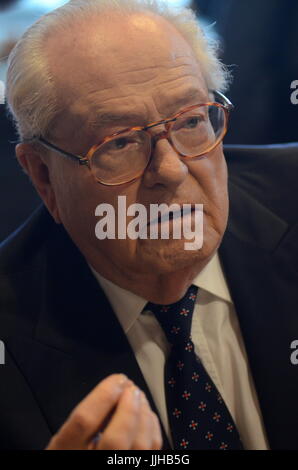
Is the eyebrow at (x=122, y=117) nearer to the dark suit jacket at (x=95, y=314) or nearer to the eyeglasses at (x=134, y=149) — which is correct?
the eyeglasses at (x=134, y=149)

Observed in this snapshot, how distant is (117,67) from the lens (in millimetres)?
1172

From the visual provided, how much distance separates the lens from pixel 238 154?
1605mm

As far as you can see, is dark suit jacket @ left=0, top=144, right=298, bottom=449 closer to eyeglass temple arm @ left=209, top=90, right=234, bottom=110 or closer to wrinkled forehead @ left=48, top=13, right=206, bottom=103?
eyeglass temple arm @ left=209, top=90, right=234, bottom=110

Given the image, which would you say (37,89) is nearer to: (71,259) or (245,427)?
(71,259)

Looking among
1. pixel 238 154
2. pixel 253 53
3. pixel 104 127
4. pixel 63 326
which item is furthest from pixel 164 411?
pixel 253 53

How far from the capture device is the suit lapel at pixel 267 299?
1289 millimetres

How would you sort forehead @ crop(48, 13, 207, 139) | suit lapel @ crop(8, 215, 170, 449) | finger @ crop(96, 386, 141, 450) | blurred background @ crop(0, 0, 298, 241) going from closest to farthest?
finger @ crop(96, 386, 141, 450) → forehead @ crop(48, 13, 207, 139) → suit lapel @ crop(8, 215, 170, 449) → blurred background @ crop(0, 0, 298, 241)

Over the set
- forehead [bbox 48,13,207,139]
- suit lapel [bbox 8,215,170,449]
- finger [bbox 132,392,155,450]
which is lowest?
suit lapel [bbox 8,215,170,449]

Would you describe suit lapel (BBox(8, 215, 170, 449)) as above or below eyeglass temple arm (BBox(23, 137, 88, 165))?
below

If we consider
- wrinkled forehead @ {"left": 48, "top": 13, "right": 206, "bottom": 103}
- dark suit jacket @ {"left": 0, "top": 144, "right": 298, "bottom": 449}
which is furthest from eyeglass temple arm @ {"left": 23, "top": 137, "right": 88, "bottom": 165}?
dark suit jacket @ {"left": 0, "top": 144, "right": 298, "bottom": 449}

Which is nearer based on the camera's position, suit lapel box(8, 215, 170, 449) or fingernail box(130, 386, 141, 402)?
fingernail box(130, 386, 141, 402)

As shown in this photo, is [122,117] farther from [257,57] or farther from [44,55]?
[257,57]

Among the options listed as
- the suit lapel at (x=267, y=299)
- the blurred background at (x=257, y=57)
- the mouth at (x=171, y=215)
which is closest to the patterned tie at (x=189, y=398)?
the suit lapel at (x=267, y=299)

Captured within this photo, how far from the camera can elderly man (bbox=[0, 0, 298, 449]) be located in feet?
3.92
